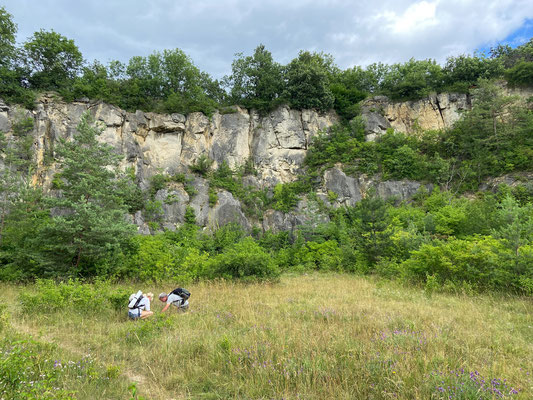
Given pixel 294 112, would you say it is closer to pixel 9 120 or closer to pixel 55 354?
pixel 9 120

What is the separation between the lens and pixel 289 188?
86.8 ft

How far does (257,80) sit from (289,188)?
49.9 ft

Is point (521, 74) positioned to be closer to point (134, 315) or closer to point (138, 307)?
point (138, 307)

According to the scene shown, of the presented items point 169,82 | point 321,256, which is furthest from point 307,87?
point 321,256

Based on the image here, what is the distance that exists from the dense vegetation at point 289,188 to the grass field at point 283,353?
4690 millimetres

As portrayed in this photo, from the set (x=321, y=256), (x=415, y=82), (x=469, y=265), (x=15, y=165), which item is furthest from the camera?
(x=415, y=82)

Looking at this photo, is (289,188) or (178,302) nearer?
(178,302)

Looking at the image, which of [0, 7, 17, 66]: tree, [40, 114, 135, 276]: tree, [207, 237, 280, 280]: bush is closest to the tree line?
[0, 7, 17, 66]: tree

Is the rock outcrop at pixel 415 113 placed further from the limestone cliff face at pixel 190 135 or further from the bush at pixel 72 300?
the bush at pixel 72 300

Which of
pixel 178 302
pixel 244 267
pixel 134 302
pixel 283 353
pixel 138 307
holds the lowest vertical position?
pixel 244 267

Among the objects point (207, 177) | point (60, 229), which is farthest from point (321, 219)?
point (60, 229)

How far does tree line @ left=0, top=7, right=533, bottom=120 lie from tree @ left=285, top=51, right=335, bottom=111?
11 centimetres

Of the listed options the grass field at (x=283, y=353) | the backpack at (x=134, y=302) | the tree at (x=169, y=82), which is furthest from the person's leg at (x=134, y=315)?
the tree at (x=169, y=82)

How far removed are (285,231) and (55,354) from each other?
801 inches
